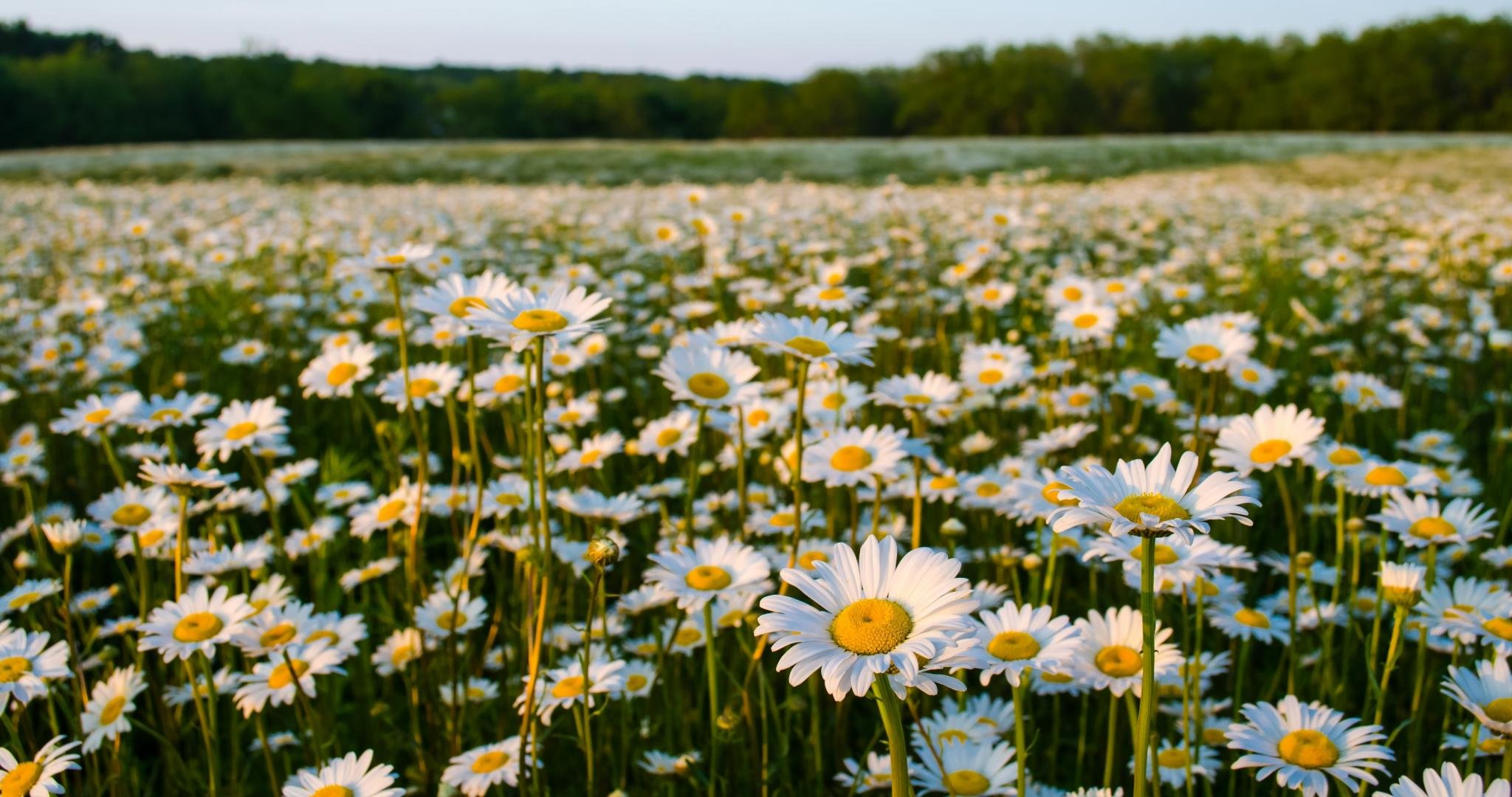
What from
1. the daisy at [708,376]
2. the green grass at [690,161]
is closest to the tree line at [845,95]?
the green grass at [690,161]

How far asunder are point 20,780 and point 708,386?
140 cm

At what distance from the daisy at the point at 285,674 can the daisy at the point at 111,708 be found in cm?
20

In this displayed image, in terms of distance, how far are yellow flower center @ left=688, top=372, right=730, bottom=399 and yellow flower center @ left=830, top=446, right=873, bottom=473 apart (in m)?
0.29

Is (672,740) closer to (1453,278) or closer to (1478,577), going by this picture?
(1478,577)

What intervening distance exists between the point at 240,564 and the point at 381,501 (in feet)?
1.38

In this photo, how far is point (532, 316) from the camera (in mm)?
1732

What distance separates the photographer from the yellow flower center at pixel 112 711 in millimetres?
1986

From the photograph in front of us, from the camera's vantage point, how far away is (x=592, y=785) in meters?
1.81

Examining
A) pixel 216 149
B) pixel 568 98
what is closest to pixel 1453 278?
pixel 216 149

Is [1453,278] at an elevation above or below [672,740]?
above

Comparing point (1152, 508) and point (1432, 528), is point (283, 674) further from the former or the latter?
point (1432, 528)

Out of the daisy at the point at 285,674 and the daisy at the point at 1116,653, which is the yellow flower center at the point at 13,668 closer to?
the daisy at the point at 285,674

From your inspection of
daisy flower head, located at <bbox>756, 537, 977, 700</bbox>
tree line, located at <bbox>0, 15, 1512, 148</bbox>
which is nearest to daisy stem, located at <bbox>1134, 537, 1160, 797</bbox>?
daisy flower head, located at <bbox>756, 537, 977, 700</bbox>

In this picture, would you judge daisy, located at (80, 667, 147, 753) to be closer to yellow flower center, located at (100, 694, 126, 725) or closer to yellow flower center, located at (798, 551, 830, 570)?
yellow flower center, located at (100, 694, 126, 725)
